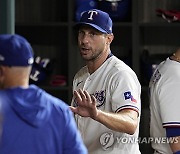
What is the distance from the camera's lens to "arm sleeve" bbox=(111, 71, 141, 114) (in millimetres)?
2805

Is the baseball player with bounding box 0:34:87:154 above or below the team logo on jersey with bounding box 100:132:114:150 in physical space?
above

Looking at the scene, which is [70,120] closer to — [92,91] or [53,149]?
[53,149]

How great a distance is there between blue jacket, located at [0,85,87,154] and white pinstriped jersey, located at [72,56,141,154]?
0.74 metres

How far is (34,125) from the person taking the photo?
6.72 ft

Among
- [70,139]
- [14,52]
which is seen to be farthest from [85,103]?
[14,52]

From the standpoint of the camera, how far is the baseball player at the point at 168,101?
2.92 meters

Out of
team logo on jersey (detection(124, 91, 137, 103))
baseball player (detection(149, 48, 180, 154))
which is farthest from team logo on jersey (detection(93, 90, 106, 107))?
baseball player (detection(149, 48, 180, 154))

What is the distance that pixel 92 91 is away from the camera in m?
2.99

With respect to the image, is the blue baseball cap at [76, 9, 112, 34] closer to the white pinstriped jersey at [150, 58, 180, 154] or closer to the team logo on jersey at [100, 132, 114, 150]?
the white pinstriped jersey at [150, 58, 180, 154]

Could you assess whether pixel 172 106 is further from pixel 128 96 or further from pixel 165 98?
pixel 128 96

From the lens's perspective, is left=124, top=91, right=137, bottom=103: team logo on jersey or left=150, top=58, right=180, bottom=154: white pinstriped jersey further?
left=150, top=58, right=180, bottom=154: white pinstriped jersey

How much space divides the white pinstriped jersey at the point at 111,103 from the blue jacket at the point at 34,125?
0.74 m

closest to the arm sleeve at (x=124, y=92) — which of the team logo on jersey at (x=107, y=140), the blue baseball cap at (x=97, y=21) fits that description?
the team logo on jersey at (x=107, y=140)

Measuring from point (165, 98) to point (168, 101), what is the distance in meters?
0.02
